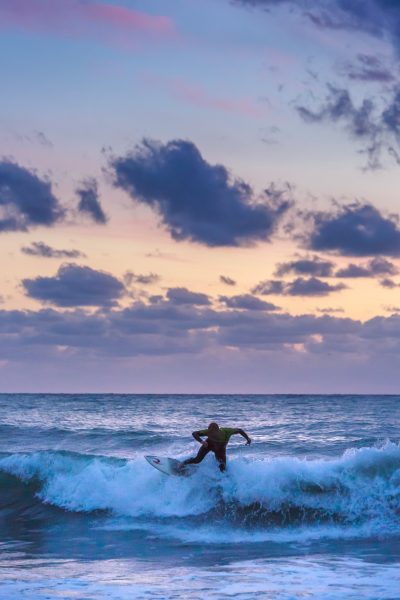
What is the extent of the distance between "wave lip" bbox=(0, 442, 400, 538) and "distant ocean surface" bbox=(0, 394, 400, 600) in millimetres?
38

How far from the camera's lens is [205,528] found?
2097cm

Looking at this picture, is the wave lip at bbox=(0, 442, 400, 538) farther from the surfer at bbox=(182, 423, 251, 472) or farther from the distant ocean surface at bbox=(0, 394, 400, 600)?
the surfer at bbox=(182, 423, 251, 472)

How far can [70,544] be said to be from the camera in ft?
62.8

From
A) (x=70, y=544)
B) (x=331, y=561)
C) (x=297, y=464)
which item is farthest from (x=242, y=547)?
(x=297, y=464)

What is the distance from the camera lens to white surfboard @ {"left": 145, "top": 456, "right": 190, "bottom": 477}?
23.5 m

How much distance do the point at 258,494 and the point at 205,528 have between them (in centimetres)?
264

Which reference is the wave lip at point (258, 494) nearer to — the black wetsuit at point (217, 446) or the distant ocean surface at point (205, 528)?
the distant ocean surface at point (205, 528)

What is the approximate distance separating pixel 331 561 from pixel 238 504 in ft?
21.2

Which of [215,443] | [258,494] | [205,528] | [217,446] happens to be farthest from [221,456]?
[205,528]

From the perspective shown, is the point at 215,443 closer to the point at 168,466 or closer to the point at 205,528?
the point at 168,466

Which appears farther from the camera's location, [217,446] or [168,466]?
[168,466]

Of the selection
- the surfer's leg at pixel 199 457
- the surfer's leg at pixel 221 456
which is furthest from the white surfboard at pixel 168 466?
the surfer's leg at pixel 221 456

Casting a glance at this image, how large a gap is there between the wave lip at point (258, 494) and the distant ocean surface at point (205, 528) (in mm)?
38

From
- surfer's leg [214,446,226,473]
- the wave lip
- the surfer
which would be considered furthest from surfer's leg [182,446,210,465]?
the wave lip
